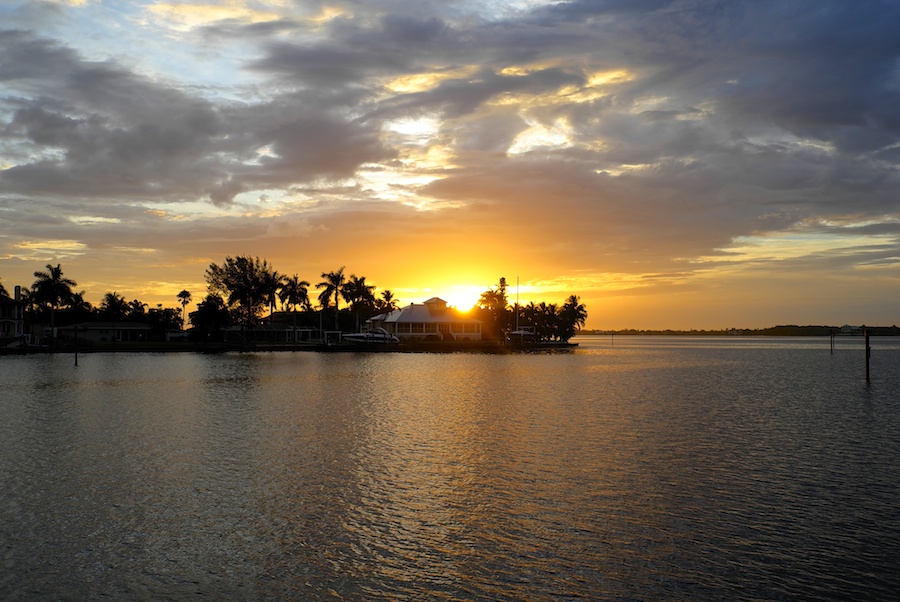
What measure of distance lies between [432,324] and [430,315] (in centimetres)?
216

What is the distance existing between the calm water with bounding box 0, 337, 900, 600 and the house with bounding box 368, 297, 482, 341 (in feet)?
339

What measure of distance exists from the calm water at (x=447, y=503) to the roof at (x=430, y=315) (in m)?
104

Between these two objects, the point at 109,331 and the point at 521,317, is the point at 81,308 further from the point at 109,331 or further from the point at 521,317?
the point at 521,317

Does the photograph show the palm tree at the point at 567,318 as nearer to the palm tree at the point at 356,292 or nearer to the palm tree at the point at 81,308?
the palm tree at the point at 356,292

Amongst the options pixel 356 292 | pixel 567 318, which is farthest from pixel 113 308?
pixel 567 318

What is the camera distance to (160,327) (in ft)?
494

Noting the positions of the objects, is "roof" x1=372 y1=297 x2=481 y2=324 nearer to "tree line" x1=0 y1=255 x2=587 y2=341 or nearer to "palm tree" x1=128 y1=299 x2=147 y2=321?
"tree line" x1=0 y1=255 x2=587 y2=341

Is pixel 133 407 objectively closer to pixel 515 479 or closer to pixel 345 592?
pixel 515 479

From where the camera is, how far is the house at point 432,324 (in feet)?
462

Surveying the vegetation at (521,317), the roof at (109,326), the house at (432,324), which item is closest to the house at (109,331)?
the roof at (109,326)

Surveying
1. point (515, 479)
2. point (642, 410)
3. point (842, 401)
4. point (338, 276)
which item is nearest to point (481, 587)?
point (515, 479)

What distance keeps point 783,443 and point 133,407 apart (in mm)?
32290

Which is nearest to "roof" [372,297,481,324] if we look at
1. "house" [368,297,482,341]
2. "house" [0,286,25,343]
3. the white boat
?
"house" [368,297,482,341]

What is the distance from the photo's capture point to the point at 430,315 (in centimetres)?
14275
